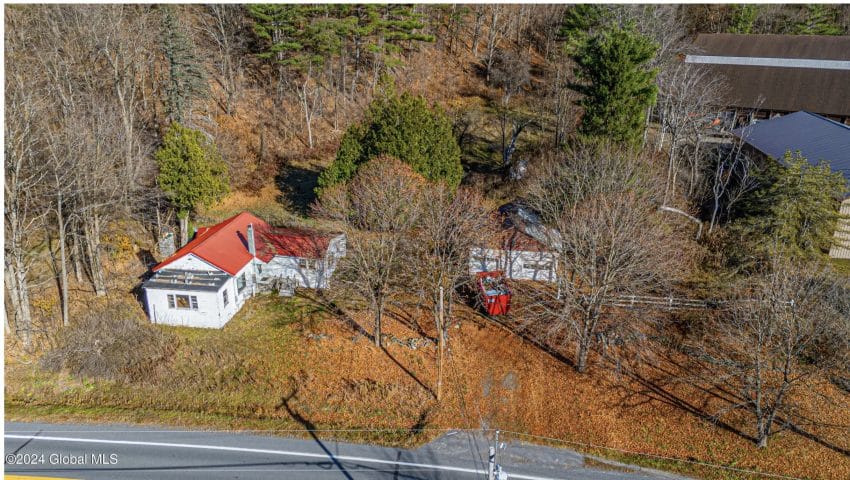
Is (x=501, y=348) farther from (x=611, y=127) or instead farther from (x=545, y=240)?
(x=611, y=127)

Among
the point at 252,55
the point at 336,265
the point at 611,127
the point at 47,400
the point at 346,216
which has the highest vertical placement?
the point at 252,55

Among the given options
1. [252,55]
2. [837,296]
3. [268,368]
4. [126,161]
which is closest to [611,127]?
[837,296]

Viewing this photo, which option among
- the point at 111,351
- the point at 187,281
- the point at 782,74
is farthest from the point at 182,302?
the point at 782,74

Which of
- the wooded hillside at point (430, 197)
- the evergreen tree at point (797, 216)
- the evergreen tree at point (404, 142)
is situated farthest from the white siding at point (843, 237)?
the evergreen tree at point (404, 142)

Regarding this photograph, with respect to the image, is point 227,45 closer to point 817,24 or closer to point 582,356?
point 582,356

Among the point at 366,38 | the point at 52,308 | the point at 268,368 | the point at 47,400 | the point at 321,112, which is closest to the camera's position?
the point at 47,400

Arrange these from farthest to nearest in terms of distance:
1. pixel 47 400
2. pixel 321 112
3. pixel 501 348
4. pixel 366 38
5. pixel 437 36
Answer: pixel 437 36 → pixel 366 38 → pixel 321 112 → pixel 501 348 → pixel 47 400
